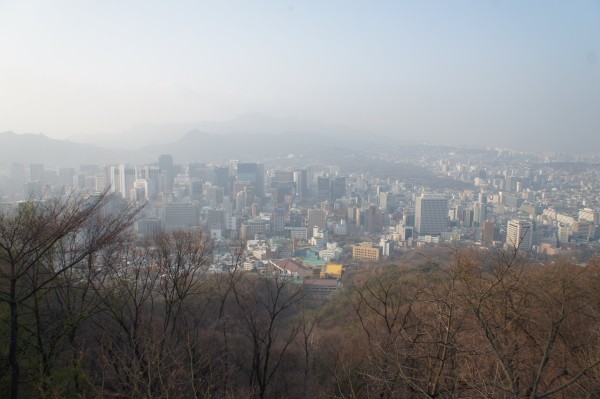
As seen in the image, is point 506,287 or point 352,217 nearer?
point 506,287

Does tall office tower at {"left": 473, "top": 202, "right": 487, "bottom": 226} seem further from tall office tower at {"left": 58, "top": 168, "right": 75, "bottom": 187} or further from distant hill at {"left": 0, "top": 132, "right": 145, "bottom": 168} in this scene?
distant hill at {"left": 0, "top": 132, "right": 145, "bottom": 168}

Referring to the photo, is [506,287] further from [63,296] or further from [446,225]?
[446,225]

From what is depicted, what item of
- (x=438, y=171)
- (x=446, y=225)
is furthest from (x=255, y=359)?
(x=438, y=171)

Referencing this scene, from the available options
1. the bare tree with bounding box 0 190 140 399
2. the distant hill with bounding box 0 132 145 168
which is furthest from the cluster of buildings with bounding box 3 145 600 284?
the bare tree with bounding box 0 190 140 399

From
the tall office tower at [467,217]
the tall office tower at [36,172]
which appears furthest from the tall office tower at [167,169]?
the tall office tower at [467,217]

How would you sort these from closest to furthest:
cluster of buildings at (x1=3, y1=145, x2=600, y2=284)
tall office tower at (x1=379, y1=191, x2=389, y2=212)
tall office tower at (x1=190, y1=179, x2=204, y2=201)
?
cluster of buildings at (x1=3, y1=145, x2=600, y2=284) → tall office tower at (x1=379, y1=191, x2=389, y2=212) → tall office tower at (x1=190, y1=179, x2=204, y2=201)
